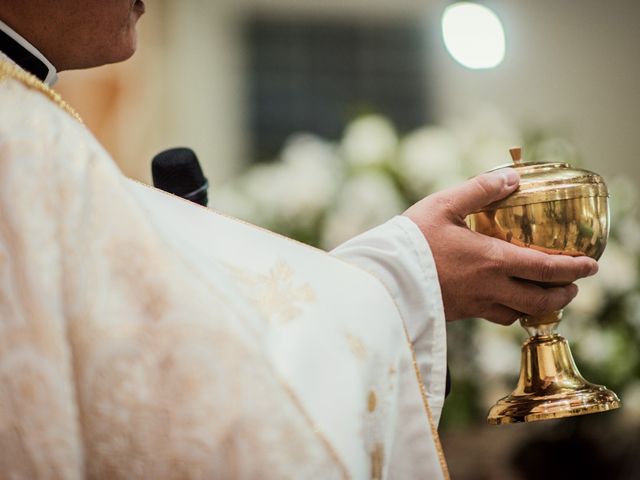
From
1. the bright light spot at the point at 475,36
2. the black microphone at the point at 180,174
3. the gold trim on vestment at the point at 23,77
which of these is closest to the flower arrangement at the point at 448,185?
the bright light spot at the point at 475,36

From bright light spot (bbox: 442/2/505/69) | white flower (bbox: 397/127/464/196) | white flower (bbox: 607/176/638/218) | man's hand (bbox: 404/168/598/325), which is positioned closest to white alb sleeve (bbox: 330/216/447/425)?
man's hand (bbox: 404/168/598/325)

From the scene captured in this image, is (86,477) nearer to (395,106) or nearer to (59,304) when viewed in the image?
(59,304)

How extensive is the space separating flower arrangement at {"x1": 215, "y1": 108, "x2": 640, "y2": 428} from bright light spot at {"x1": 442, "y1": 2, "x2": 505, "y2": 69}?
96cm

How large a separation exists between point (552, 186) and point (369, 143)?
202 cm

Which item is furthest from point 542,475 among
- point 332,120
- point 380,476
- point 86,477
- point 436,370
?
point 332,120

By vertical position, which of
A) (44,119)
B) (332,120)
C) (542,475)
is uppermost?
(44,119)

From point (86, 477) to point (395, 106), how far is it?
5.99 meters

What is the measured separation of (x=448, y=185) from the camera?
322cm

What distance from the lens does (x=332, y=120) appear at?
670 centimetres

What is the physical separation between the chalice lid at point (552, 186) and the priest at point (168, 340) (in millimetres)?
327

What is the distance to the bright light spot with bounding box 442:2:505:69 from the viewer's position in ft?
7.42

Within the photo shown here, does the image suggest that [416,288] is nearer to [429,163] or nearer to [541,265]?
[541,265]

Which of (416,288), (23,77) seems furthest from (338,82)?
(23,77)

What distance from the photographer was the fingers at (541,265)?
1.45 m
